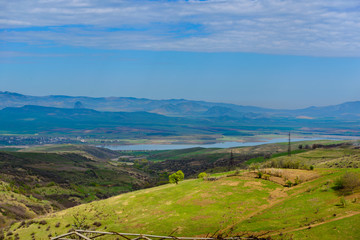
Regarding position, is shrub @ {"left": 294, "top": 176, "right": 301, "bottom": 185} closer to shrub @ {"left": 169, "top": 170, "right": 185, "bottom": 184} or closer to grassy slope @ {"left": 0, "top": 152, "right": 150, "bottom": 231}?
shrub @ {"left": 169, "top": 170, "right": 185, "bottom": 184}

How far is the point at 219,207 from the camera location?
31453 millimetres

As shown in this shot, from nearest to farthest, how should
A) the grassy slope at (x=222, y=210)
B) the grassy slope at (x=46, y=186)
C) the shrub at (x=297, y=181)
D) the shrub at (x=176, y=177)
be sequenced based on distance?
1. the grassy slope at (x=222, y=210)
2. the shrub at (x=297, y=181)
3. the shrub at (x=176, y=177)
4. the grassy slope at (x=46, y=186)

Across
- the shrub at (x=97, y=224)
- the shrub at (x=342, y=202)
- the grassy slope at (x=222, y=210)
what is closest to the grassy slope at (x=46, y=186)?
the grassy slope at (x=222, y=210)

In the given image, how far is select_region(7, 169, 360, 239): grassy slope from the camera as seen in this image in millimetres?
24156

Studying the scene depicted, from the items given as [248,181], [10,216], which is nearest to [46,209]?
[10,216]

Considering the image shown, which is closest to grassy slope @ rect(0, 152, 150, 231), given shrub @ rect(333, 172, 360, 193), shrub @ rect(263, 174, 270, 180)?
shrub @ rect(263, 174, 270, 180)

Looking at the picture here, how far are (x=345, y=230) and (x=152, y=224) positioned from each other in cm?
1635

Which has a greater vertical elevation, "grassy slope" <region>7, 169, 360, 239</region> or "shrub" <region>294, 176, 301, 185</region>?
"shrub" <region>294, 176, 301, 185</region>

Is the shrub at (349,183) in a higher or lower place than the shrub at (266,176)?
higher

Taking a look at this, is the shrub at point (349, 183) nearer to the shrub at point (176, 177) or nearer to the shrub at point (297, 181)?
the shrub at point (297, 181)

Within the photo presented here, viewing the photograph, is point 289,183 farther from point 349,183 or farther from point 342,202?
point 342,202

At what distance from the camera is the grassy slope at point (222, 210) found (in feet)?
A: 79.3

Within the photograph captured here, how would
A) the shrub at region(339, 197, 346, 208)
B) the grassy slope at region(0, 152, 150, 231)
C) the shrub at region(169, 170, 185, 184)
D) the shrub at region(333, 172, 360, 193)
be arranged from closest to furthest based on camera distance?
1. the shrub at region(339, 197, 346, 208)
2. the shrub at region(333, 172, 360, 193)
3. the shrub at region(169, 170, 185, 184)
4. the grassy slope at region(0, 152, 150, 231)

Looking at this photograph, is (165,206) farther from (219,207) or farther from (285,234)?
(285,234)
